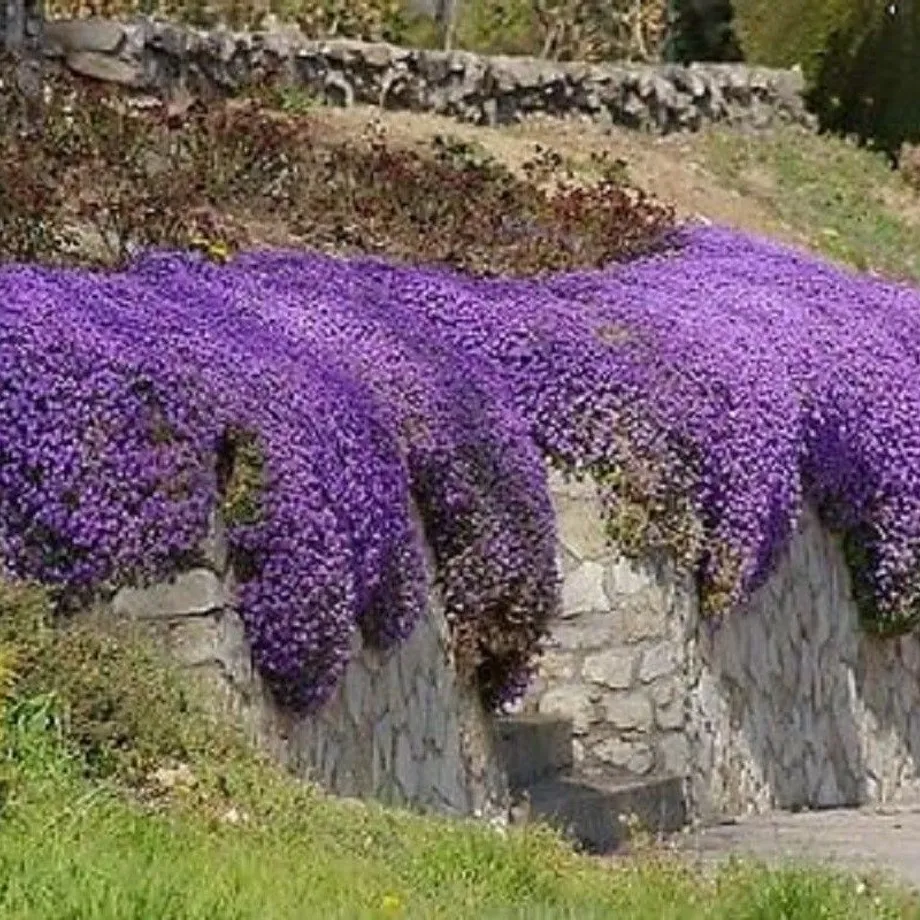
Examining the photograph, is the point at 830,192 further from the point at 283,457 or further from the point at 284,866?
the point at 284,866

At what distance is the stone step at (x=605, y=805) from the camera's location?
1267cm

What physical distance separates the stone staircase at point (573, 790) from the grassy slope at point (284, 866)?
2196 millimetres

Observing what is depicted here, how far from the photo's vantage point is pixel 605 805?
1309 cm

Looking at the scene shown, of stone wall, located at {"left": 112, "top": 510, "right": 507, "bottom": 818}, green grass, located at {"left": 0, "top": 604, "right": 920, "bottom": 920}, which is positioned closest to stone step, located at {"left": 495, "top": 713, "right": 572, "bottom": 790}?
stone wall, located at {"left": 112, "top": 510, "right": 507, "bottom": 818}

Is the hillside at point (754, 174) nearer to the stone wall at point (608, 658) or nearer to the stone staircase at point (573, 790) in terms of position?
the stone wall at point (608, 658)

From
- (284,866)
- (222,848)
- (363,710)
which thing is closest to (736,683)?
(363,710)

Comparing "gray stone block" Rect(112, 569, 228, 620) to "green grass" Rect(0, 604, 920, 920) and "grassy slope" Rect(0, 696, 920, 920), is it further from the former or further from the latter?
"grassy slope" Rect(0, 696, 920, 920)

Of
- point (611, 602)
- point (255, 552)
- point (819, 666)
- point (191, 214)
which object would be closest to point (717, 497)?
point (611, 602)

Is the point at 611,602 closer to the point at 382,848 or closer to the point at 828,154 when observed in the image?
the point at 382,848

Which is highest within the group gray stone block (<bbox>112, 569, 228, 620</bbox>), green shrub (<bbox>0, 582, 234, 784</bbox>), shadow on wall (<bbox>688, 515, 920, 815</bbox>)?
green shrub (<bbox>0, 582, 234, 784</bbox>)

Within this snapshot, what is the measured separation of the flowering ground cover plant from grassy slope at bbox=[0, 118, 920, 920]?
56.5 inches

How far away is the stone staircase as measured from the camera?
1277 cm

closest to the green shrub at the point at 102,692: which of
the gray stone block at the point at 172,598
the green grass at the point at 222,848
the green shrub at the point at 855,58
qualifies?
the green grass at the point at 222,848

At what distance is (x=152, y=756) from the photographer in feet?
29.8
